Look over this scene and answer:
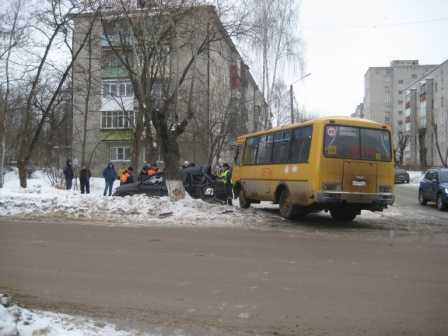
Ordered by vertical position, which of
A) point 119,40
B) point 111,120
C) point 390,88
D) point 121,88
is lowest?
point 111,120

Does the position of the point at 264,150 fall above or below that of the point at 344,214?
above

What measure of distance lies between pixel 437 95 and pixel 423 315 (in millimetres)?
83977

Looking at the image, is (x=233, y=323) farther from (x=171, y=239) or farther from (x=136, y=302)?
(x=171, y=239)

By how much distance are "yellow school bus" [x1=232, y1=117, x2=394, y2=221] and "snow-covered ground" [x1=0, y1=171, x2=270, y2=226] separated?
60.5 inches

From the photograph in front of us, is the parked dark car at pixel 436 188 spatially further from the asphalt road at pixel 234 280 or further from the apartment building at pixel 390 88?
the apartment building at pixel 390 88

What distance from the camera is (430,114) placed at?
80.8 meters

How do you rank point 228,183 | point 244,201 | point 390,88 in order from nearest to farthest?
1. point 244,201
2. point 228,183
3. point 390,88

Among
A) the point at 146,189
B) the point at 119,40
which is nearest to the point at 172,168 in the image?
the point at 146,189

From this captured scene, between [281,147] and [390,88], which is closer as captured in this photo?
[281,147]

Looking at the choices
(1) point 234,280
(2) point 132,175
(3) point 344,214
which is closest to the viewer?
(1) point 234,280

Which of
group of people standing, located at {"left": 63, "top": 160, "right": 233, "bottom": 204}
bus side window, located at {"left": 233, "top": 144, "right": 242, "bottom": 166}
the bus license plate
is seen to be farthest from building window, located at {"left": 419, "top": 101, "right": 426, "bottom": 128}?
the bus license plate

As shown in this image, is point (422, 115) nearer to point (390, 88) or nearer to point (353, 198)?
→ point (390, 88)

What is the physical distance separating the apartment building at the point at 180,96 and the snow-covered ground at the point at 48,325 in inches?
514

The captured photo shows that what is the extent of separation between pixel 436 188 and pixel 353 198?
899cm
